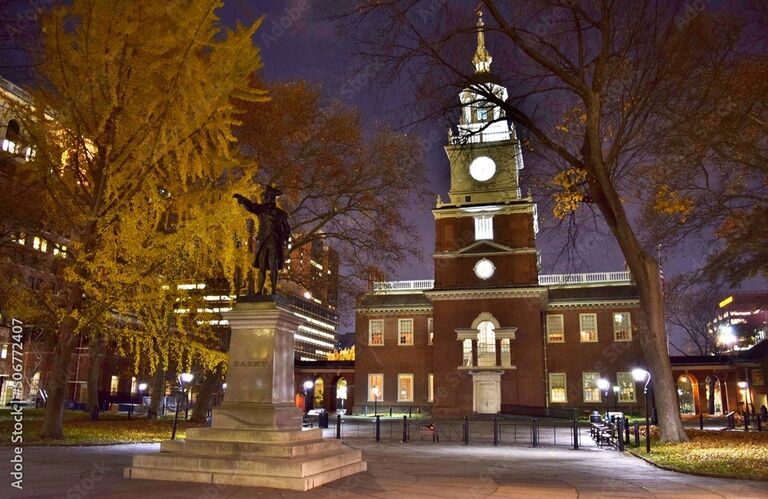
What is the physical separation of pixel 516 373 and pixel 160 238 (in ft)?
107

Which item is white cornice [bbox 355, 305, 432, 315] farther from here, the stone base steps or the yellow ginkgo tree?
the stone base steps

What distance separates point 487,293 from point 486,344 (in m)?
3.72

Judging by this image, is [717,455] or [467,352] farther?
[467,352]

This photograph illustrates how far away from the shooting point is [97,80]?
1487cm

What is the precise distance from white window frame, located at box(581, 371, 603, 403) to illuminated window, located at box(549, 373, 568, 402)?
4.46ft

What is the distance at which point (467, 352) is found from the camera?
4350cm

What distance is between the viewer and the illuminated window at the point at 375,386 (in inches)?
1912

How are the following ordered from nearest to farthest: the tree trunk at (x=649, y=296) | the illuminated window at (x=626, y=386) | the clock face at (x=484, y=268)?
the tree trunk at (x=649, y=296) → the illuminated window at (x=626, y=386) → the clock face at (x=484, y=268)

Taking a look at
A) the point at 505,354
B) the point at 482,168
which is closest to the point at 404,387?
the point at 505,354

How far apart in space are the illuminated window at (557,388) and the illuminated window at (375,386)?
13244mm

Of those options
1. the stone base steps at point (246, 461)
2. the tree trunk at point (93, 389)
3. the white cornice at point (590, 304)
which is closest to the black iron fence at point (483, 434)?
the stone base steps at point (246, 461)

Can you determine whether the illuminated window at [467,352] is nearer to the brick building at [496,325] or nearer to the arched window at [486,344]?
the brick building at [496,325]

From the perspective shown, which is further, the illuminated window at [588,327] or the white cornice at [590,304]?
the illuminated window at [588,327]

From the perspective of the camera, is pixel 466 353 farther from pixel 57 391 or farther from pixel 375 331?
pixel 57 391
